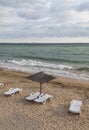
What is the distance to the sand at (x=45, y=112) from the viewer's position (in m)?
9.41

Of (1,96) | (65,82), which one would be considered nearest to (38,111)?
(1,96)

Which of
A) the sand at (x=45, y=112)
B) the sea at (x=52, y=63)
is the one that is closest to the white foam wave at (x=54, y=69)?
the sea at (x=52, y=63)

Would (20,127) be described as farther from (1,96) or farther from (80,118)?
(1,96)

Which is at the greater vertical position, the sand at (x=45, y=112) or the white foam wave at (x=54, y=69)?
the white foam wave at (x=54, y=69)

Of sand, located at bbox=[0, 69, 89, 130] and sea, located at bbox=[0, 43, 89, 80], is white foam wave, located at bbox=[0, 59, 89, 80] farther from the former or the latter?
sand, located at bbox=[0, 69, 89, 130]

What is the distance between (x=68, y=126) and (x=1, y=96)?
222 inches

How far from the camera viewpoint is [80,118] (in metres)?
10.2

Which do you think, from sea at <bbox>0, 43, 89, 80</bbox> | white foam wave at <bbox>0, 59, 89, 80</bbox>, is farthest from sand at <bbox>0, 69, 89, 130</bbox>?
sea at <bbox>0, 43, 89, 80</bbox>

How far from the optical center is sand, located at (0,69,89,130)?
9.41 meters

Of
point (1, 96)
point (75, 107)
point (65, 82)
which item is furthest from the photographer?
point (65, 82)

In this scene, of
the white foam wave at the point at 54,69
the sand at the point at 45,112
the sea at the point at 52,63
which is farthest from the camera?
the sea at the point at 52,63

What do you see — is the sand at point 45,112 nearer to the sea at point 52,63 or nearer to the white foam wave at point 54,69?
the white foam wave at point 54,69

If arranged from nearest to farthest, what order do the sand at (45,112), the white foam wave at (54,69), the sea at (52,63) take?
1. the sand at (45,112)
2. the white foam wave at (54,69)
3. the sea at (52,63)

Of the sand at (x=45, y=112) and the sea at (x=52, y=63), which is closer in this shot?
the sand at (x=45, y=112)
